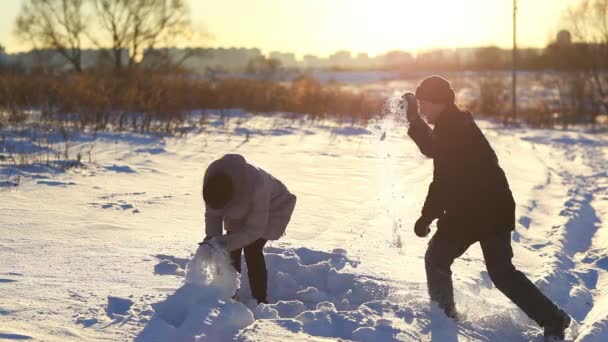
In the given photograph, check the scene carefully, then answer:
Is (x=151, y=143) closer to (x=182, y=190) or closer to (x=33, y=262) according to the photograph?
(x=182, y=190)

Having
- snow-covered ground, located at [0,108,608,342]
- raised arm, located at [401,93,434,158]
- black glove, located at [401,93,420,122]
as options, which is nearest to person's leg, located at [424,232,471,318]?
snow-covered ground, located at [0,108,608,342]

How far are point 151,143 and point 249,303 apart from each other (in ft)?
28.9

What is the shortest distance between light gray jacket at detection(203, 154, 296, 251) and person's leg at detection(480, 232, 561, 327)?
1284 millimetres

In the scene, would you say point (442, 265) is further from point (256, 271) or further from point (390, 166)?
point (390, 166)

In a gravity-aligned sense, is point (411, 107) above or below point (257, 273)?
above

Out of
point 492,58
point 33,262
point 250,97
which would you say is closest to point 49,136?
point 33,262

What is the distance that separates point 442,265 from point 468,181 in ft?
1.84

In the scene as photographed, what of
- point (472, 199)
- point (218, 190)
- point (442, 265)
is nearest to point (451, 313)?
point (442, 265)

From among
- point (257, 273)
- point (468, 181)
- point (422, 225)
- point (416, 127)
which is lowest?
point (257, 273)

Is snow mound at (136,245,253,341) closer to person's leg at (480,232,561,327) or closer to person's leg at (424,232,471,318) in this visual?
person's leg at (424,232,471,318)

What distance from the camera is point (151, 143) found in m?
12.5

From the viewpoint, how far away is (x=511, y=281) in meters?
3.76

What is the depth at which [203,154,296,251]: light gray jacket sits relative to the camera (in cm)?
Result: 365

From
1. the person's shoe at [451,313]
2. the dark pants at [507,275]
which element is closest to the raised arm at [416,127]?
the dark pants at [507,275]
